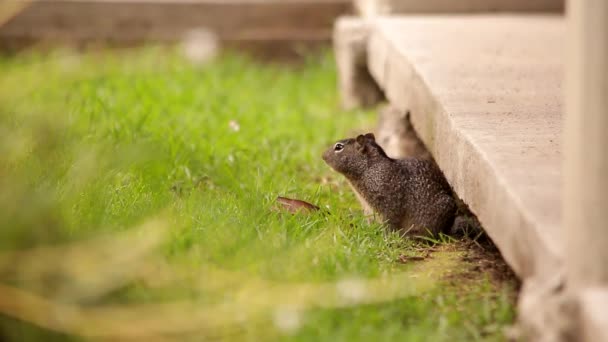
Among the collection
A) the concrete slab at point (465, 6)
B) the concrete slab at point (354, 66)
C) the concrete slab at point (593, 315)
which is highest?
the concrete slab at point (593, 315)

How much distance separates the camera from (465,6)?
271 inches

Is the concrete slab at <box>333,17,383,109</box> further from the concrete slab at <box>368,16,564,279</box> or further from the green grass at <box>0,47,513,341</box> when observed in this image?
the green grass at <box>0,47,513,341</box>

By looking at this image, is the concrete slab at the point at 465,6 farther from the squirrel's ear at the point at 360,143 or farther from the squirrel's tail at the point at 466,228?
the squirrel's tail at the point at 466,228

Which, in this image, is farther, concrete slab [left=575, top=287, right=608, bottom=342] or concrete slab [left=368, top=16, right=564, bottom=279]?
concrete slab [left=368, top=16, right=564, bottom=279]

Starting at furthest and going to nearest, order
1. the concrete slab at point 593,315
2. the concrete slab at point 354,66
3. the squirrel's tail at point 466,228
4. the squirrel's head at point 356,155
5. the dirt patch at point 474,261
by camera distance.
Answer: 1. the concrete slab at point 354,66
2. the squirrel's head at point 356,155
3. the squirrel's tail at point 466,228
4. the dirt patch at point 474,261
5. the concrete slab at point 593,315

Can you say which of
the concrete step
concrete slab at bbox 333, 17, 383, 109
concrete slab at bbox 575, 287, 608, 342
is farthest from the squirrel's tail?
the concrete step

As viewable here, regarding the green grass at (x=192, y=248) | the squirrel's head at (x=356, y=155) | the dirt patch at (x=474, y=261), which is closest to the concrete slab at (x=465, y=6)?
the green grass at (x=192, y=248)

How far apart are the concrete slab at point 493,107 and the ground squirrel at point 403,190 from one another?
13 cm

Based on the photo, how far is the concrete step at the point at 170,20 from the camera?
25.2 feet

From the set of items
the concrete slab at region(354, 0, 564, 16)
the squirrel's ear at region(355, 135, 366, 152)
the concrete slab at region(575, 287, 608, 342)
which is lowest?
the concrete slab at region(354, 0, 564, 16)

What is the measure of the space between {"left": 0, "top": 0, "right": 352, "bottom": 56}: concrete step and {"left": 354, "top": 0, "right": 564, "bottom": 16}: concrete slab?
43.4 inches

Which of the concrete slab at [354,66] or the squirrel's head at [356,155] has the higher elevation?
the squirrel's head at [356,155]

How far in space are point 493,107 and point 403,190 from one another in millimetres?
546

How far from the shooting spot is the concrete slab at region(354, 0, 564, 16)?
22.1 feet
